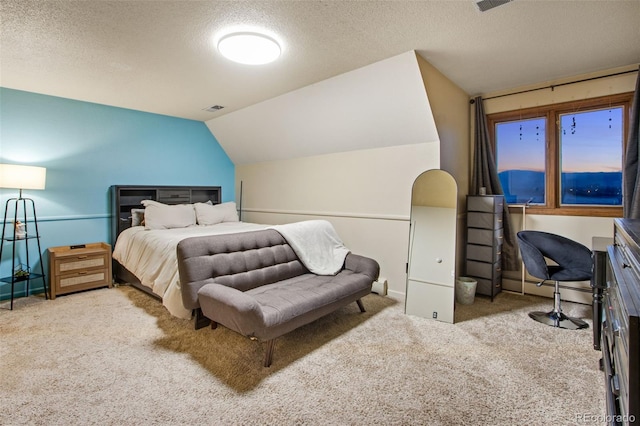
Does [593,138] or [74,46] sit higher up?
[74,46]

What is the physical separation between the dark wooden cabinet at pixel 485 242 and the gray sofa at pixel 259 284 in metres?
1.31

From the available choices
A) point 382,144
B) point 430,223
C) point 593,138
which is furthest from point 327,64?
point 593,138

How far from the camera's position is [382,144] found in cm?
376

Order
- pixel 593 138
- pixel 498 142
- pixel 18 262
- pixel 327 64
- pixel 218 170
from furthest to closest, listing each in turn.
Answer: pixel 218 170, pixel 498 142, pixel 18 262, pixel 593 138, pixel 327 64

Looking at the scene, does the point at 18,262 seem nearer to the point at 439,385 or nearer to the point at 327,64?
the point at 327,64

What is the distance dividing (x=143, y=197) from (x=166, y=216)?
0.78 m

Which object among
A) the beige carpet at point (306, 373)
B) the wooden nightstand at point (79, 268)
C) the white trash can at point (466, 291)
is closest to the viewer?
the beige carpet at point (306, 373)

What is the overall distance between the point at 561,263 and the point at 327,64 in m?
2.90

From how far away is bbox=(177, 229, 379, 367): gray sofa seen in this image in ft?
6.97

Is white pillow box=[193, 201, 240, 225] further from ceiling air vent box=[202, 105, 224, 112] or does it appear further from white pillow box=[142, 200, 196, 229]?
ceiling air vent box=[202, 105, 224, 112]

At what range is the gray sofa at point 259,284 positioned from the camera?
2.12 meters

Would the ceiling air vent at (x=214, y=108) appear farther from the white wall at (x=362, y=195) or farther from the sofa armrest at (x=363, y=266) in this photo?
the sofa armrest at (x=363, y=266)

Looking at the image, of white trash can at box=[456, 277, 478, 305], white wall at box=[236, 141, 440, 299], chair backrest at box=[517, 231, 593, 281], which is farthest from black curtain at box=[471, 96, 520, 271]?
white wall at box=[236, 141, 440, 299]

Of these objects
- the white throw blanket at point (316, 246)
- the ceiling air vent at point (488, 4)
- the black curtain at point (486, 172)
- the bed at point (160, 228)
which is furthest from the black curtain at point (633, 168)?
the bed at point (160, 228)
